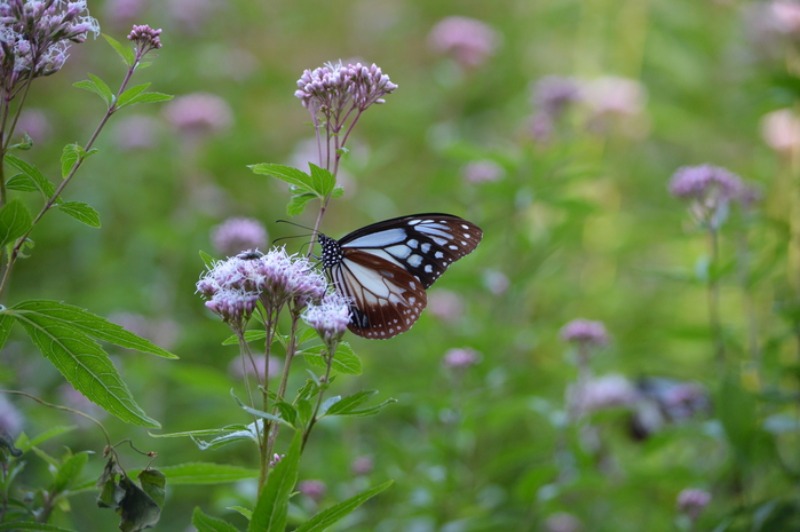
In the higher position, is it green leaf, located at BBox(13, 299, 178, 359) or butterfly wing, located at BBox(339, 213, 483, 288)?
butterfly wing, located at BBox(339, 213, 483, 288)

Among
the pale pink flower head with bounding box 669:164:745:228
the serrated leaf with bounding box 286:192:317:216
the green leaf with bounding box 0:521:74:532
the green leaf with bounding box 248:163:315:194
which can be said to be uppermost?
the pale pink flower head with bounding box 669:164:745:228

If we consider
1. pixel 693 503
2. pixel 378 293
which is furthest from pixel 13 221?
pixel 693 503

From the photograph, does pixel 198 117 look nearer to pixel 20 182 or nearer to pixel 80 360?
pixel 20 182

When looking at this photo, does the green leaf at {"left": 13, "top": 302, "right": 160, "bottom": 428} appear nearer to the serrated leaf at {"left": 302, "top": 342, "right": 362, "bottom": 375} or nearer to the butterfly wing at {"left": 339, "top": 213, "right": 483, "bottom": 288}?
the serrated leaf at {"left": 302, "top": 342, "right": 362, "bottom": 375}

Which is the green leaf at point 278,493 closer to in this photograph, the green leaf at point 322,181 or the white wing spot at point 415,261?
the green leaf at point 322,181

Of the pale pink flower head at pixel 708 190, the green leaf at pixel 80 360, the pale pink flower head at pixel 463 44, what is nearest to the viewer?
the green leaf at pixel 80 360

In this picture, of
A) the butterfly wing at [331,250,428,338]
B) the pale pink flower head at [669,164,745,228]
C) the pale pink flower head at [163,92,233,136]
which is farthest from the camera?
the pale pink flower head at [163,92,233,136]

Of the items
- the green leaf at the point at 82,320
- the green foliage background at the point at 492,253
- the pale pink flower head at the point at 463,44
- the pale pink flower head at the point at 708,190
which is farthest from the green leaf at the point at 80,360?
the pale pink flower head at the point at 463,44

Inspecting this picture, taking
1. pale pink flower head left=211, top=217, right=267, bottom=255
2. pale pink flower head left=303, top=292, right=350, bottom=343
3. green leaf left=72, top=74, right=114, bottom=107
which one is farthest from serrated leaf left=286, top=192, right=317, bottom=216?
pale pink flower head left=211, top=217, right=267, bottom=255
